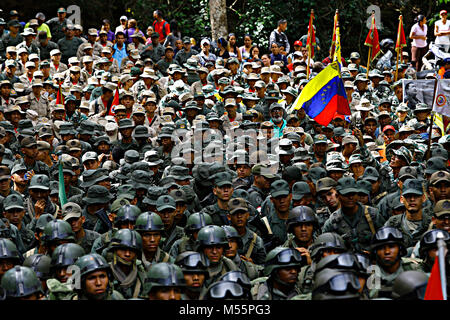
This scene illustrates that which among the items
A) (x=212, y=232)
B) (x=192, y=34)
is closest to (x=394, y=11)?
(x=192, y=34)

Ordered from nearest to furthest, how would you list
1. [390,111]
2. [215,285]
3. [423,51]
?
[215,285] < [390,111] < [423,51]

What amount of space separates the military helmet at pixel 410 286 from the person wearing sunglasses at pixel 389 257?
93 centimetres

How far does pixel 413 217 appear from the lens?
10320mm

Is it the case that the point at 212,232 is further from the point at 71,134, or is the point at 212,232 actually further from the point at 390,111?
the point at 390,111

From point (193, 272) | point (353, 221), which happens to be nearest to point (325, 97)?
point (353, 221)

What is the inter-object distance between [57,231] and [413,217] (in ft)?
15.2

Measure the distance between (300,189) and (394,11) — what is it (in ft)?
56.5

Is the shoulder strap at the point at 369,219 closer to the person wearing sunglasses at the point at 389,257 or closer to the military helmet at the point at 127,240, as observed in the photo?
the person wearing sunglasses at the point at 389,257

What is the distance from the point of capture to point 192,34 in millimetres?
26250

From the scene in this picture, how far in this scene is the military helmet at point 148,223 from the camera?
9.64 metres

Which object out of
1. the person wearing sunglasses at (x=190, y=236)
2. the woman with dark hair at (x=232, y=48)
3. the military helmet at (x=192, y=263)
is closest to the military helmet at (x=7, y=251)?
the military helmet at (x=192, y=263)

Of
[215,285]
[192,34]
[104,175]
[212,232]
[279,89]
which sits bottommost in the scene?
[215,285]

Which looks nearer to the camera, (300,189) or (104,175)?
(300,189)

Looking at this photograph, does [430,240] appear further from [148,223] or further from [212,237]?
[148,223]
